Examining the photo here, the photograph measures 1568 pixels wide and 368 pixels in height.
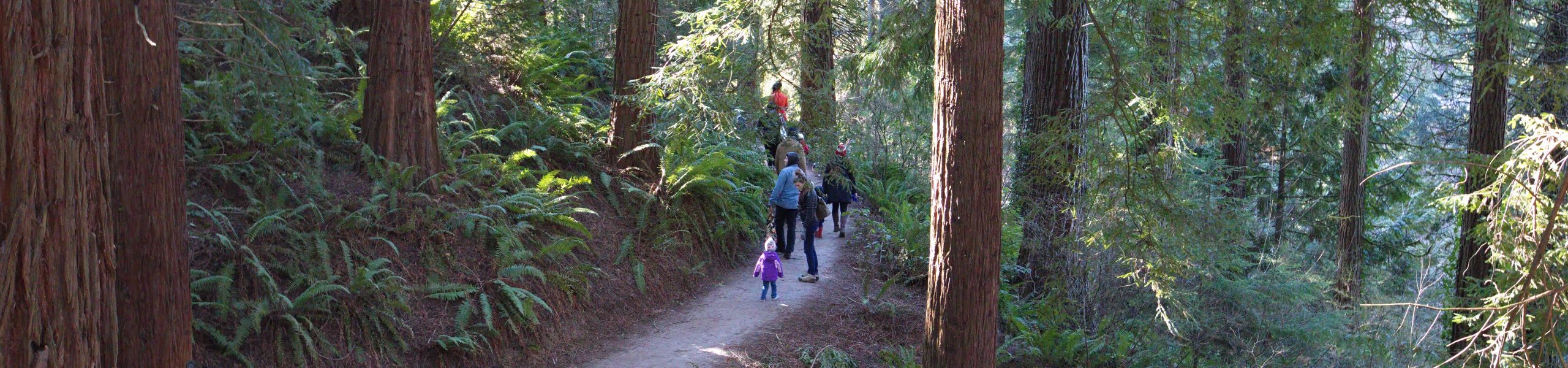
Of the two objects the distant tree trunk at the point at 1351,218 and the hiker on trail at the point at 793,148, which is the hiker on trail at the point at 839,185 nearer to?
the hiker on trail at the point at 793,148

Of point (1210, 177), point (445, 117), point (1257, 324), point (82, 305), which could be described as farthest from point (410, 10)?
point (1210, 177)

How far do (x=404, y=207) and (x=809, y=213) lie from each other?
439 centimetres

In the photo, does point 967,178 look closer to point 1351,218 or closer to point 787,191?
point 787,191

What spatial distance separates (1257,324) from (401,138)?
383 inches

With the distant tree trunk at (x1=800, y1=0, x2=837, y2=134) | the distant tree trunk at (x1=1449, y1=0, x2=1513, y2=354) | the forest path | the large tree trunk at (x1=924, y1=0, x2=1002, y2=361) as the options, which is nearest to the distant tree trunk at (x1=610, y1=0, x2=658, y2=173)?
the distant tree trunk at (x1=800, y1=0, x2=837, y2=134)

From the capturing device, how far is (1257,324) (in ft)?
34.4

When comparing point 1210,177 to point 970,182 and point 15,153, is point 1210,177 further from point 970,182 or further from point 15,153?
point 15,153

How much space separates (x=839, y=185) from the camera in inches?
476

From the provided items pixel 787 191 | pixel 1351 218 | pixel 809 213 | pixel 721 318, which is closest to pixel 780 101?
pixel 787 191

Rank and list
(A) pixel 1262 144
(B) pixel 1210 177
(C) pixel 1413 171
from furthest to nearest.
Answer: (A) pixel 1262 144, (C) pixel 1413 171, (B) pixel 1210 177

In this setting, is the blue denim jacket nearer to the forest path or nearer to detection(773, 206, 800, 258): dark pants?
detection(773, 206, 800, 258): dark pants

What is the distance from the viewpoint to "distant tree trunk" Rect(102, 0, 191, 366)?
17.7ft

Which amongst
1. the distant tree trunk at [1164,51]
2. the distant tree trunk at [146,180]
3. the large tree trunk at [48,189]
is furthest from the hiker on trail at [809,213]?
the large tree trunk at [48,189]

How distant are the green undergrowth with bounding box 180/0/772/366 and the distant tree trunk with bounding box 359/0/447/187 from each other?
0.74 feet
